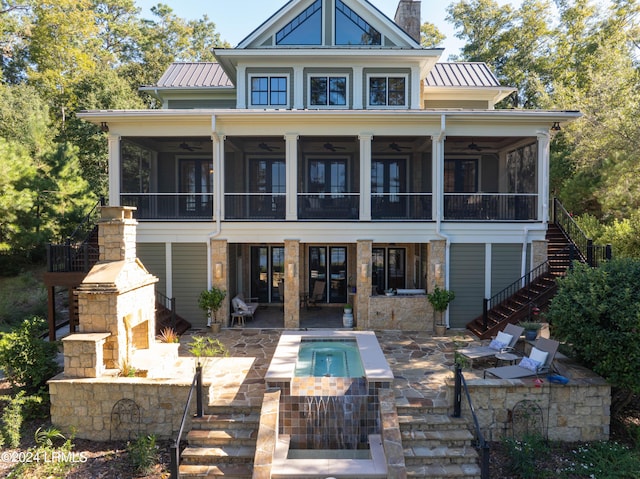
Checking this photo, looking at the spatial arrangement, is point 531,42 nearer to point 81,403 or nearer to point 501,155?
point 501,155

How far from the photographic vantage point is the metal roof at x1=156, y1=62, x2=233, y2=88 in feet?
51.4

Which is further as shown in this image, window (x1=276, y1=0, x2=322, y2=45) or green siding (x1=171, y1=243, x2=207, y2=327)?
window (x1=276, y1=0, x2=322, y2=45)

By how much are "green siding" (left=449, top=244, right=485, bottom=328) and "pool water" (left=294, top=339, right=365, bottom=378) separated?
4319mm

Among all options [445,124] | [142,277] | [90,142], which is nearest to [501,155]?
A: [445,124]

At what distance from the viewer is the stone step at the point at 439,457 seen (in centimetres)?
571

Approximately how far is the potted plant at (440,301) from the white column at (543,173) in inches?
152

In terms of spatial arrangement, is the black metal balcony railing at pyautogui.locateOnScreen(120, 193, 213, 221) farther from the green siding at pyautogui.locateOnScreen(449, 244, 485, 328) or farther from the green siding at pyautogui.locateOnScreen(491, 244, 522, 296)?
the green siding at pyautogui.locateOnScreen(491, 244, 522, 296)

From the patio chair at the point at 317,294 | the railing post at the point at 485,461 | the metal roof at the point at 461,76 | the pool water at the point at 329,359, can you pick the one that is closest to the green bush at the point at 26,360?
the pool water at the point at 329,359

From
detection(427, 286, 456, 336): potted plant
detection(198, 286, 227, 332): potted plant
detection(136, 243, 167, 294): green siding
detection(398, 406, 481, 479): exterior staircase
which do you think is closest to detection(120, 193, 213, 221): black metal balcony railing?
detection(136, 243, 167, 294): green siding

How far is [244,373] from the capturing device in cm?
808

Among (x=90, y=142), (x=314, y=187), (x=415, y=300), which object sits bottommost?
(x=415, y=300)

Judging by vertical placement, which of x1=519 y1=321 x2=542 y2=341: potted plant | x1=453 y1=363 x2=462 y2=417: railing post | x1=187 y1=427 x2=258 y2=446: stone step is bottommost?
x1=187 y1=427 x2=258 y2=446: stone step

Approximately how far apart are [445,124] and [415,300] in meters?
5.37

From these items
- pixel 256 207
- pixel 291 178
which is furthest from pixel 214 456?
pixel 256 207
